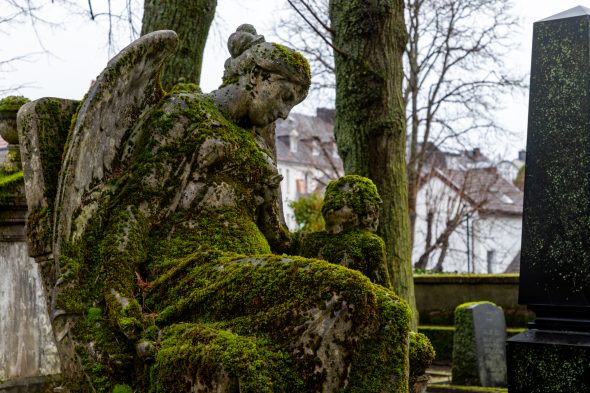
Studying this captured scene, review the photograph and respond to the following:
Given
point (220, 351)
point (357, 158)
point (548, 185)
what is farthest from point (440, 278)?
point (220, 351)

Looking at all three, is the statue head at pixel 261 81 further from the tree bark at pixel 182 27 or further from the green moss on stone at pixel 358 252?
the tree bark at pixel 182 27

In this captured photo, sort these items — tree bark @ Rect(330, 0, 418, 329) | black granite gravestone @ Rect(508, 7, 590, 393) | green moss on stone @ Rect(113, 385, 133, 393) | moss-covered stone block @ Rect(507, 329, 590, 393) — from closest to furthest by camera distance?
green moss on stone @ Rect(113, 385, 133, 393)
moss-covered stone block @ Rect(507, 329, 590, 393)
black granite gravestone @ Rect(508, 7, 590, 393)
tree bark @ Rect(330, 0, 418, 329)

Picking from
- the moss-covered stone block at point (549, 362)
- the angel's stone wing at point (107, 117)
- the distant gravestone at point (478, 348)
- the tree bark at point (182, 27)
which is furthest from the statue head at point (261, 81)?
the distant gravestone at point (478, 348)

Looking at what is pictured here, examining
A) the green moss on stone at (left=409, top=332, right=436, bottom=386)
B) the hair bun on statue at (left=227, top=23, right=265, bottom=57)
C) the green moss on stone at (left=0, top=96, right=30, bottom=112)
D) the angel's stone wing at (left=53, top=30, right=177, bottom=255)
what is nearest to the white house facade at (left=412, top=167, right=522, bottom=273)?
the green moss on stone at (left=0, top=96, right=30, bottom=112)

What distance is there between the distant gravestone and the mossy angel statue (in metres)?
7.61

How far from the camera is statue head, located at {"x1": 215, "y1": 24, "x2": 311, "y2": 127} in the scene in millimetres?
3779

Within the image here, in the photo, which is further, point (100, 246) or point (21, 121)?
point (21, 121)

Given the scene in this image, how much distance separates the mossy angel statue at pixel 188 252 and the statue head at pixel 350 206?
0.97 ft

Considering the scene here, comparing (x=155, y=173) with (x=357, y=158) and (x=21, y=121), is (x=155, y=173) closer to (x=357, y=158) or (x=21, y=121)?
(x=21, y=121)

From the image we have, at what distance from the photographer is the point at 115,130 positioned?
11.6 feet

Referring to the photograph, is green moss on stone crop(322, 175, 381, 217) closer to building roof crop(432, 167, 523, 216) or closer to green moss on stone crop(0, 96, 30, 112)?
green moss on stone crop(0, 96, 30, 112)

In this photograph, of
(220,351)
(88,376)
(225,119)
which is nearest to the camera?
(220,351)

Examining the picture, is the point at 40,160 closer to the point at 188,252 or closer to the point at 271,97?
the point at 188,252

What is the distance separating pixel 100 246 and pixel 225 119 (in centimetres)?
95
